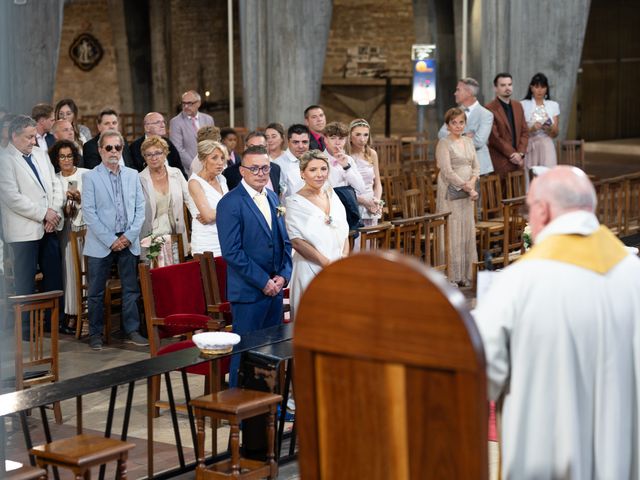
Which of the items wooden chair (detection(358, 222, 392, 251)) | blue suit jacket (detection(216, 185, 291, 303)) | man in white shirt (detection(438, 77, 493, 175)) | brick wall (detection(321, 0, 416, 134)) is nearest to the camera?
blue suit jacket (detection(216, 185, 291, 303))

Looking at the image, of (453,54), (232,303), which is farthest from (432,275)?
(453,54)

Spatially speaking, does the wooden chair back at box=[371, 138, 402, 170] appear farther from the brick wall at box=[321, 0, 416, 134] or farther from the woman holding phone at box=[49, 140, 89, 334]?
the brick wall at box=[321, 0, 416, 134]

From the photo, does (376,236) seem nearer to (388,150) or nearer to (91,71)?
(388,150)

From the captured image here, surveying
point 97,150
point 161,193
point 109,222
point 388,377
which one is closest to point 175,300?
point 109,222

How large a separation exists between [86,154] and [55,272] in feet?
4.58

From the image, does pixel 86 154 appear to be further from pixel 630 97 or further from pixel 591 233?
pixel 630 97

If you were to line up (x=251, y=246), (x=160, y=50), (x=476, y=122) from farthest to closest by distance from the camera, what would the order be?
(x=160, y=50) < (x=476, y=122) < (x=251, y=246)

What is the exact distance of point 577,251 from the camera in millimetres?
3598

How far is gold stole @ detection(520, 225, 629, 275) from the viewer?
358cm

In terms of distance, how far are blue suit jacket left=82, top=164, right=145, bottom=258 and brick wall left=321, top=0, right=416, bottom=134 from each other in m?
17.6

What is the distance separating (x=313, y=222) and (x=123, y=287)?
2281mm

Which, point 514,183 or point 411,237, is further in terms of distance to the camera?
point 514,183

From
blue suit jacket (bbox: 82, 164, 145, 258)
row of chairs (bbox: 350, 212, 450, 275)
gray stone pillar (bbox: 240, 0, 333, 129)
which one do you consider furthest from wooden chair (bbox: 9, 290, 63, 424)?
gray stone pillar (bbox: 240, 0, 333, 129)

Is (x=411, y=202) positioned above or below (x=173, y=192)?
below
